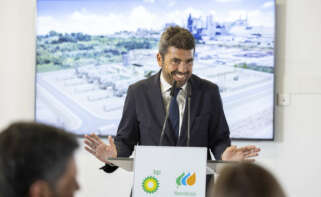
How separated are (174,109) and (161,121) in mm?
112

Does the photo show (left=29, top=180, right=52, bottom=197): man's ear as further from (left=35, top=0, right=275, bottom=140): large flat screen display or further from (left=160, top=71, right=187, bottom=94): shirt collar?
(left=35, top=0, right=275, bottom=140): large flat screen display

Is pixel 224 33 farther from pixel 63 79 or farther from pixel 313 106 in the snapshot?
pixel 63 79

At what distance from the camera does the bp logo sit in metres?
2.29

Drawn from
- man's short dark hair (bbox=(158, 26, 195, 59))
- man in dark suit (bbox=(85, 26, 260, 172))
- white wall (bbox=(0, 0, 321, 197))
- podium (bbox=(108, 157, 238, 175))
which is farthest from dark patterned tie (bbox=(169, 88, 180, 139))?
white wall (bbox=(0, 0, 321, 197))

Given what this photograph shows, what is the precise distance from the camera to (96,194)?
15.3 ft

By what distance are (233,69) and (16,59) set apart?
2.19 metres

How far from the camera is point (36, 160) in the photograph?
1.03 metres

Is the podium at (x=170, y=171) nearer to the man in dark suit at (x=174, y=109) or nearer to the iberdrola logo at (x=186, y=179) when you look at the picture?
the iberdrola logo at (x=186, y=179)

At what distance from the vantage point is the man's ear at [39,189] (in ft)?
3.26

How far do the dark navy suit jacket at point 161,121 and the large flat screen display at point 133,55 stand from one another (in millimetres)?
1641

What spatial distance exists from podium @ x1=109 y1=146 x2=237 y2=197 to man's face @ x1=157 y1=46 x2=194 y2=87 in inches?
27.6

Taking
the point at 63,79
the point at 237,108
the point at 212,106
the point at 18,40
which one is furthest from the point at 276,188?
the point at 18,40

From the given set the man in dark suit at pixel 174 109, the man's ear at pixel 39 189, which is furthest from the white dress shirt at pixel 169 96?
the man's ear at pixel 39 189

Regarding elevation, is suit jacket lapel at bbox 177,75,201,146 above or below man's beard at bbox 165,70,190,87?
below
